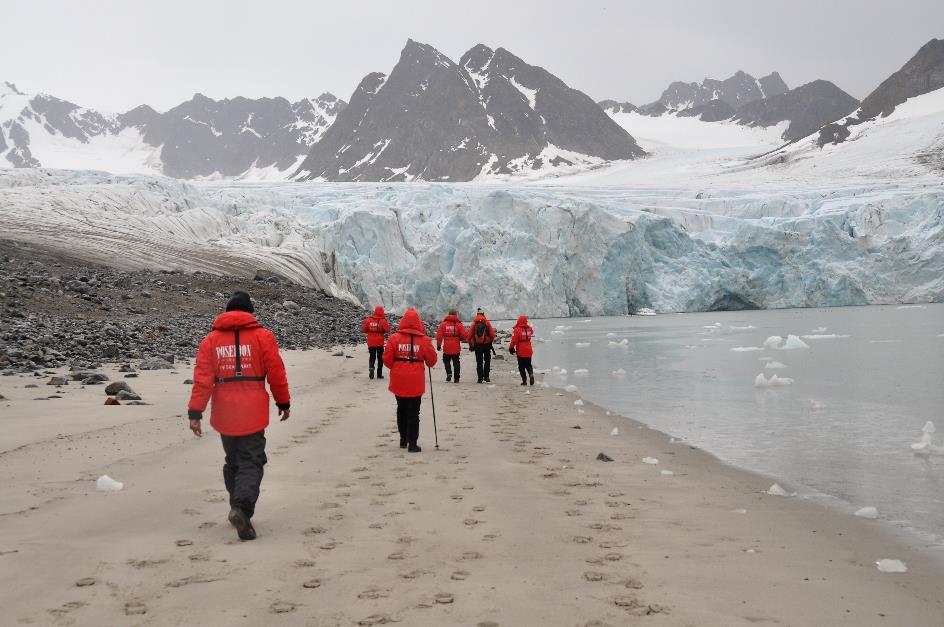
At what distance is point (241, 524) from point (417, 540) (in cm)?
90

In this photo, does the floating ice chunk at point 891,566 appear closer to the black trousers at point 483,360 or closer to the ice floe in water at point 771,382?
the ice floe in water at point 771,382

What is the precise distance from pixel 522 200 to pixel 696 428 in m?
32.9

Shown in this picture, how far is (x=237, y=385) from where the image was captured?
4.46 m

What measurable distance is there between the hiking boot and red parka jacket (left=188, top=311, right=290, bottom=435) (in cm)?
49

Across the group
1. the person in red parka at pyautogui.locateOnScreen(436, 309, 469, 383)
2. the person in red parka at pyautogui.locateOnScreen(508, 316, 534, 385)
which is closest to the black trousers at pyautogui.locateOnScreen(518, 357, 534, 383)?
the person in red parka at pyautogui.locateOnScreen(508, 316, 534, 385)

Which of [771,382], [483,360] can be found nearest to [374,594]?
[483,360]

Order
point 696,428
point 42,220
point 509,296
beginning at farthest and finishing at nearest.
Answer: point 509,296
point 42,220
point 696,428

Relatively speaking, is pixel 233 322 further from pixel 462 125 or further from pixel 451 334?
pixel 462 125

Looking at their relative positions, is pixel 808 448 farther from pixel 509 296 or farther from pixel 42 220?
pixel 509 296

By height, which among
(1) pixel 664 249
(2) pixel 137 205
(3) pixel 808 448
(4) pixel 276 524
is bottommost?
(3) pixel 808 448

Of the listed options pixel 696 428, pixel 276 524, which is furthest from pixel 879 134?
pixel 276 524

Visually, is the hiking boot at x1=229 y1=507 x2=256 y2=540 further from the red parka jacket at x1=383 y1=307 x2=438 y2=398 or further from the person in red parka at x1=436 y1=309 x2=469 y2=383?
the person in red parka at x1=436 y1=309 x2=469 y2=383

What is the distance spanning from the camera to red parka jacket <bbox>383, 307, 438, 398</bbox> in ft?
22.9

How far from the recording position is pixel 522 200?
41.2m
